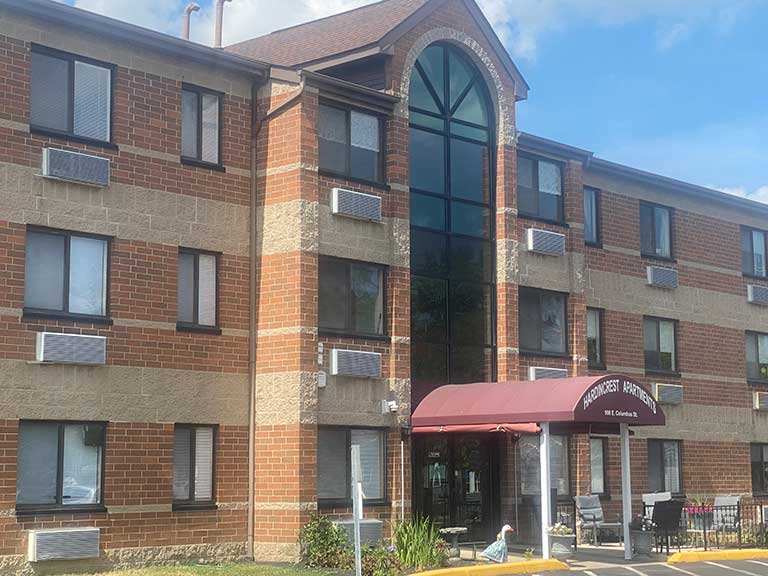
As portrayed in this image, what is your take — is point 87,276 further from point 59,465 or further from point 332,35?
point 332,35

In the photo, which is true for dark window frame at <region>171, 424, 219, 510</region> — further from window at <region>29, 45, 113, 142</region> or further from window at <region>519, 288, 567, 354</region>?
window at <region>519, 288, 567, 354</region>

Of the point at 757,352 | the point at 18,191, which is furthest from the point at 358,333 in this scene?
the point at 757,352

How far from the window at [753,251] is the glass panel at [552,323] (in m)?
9.02

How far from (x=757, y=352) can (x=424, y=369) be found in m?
13.8

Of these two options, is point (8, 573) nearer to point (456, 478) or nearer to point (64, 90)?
point (64, 90)

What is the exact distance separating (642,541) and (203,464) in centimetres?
888

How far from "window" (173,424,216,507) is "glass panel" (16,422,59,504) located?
2379 millimetres

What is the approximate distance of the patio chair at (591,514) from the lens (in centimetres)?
2734

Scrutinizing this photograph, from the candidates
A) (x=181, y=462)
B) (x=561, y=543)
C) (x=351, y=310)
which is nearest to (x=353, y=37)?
(x=351, y=310)

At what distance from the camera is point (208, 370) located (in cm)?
2214

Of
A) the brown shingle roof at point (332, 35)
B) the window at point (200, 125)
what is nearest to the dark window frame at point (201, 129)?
the window at point (200, 125)

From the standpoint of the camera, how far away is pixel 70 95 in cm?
2061

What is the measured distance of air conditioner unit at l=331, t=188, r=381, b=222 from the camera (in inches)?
910

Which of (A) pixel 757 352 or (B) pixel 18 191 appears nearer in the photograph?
(B) pixel 18 191
